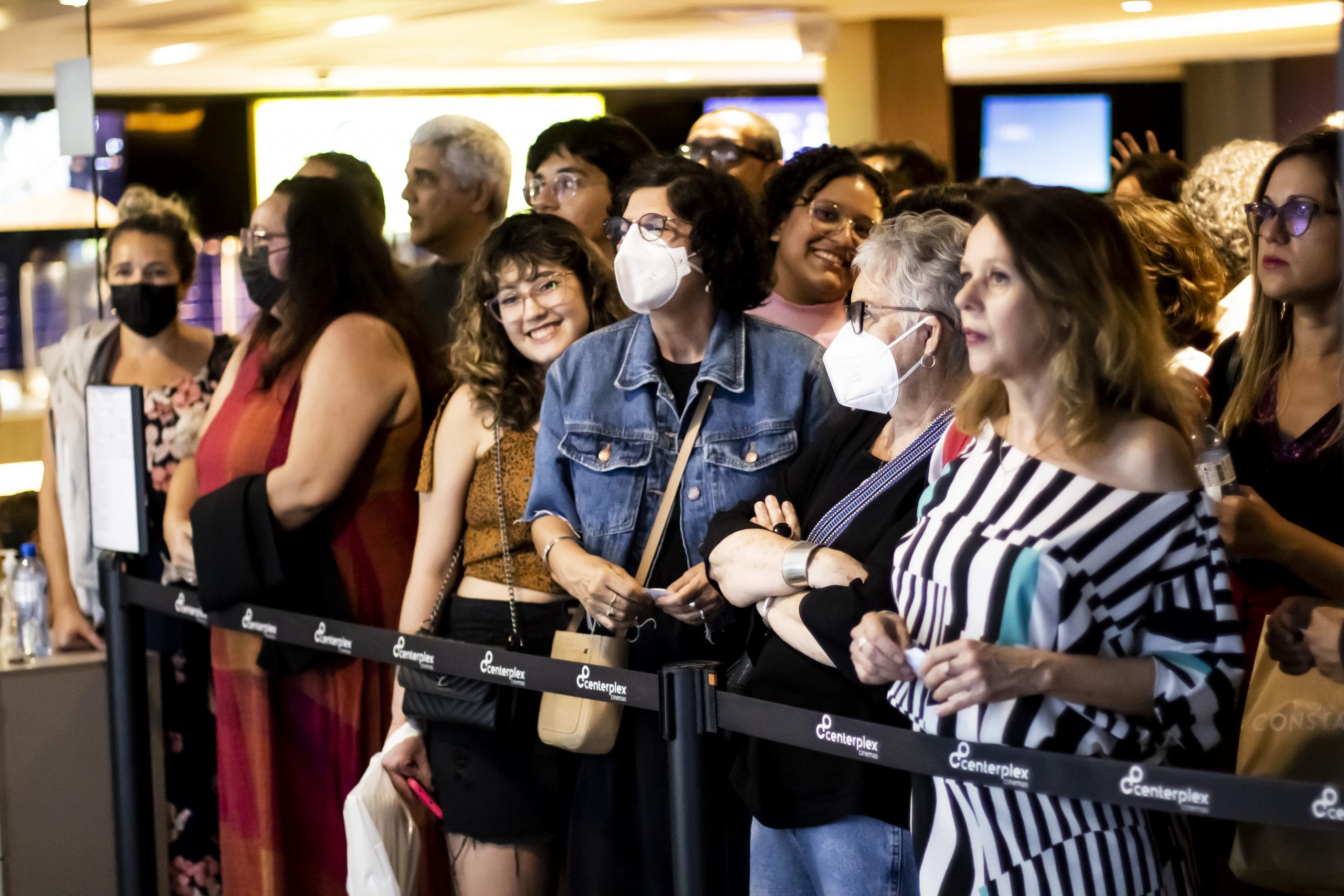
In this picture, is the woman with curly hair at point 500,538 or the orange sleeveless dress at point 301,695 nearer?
the woman with curly hair at point 500,538

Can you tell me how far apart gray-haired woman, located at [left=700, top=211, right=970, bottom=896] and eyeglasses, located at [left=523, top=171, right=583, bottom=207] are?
144 cm

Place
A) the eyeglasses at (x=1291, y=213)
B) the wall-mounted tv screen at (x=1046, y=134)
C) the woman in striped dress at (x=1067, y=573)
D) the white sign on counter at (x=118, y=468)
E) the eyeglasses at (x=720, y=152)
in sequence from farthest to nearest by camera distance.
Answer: the wall-mounted tv screen at (x=1046, y=134) → the eyeglasses at (x=720, y=152) → the white sign on counter at (x=118, y=468) → the eyeglasses at (x=1291, y=213) → the woman in striped dress at (x=1067, y=573)

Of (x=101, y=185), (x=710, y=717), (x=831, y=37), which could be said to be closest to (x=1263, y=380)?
(x=710, y=717)

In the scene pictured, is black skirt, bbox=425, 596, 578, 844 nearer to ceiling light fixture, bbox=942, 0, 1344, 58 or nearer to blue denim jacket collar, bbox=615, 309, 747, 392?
blue denim jacket collar, bbox=615, 309, 747, 392

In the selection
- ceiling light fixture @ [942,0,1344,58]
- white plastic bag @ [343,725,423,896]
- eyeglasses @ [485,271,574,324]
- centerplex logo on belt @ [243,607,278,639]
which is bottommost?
white plastic bag @ [343,725,423,896]

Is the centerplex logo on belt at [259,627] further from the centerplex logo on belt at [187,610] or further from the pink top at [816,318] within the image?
the pink top at [816,318]

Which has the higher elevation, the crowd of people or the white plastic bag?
the crowd of people

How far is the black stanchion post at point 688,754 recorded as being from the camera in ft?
7.66

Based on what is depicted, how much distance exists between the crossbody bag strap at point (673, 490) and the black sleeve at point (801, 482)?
0.61 feet

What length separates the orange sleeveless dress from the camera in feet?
11.4

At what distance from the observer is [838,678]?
89.9 inches

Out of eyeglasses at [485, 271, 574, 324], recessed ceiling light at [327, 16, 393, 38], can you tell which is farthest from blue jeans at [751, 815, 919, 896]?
recessed ceiling light at [327, 16, 393, 38]

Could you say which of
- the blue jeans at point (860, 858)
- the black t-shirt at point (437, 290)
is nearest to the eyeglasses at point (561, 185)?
the black t-shirt at point (437, 290)

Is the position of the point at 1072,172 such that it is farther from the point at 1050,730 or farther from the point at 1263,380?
the point at 1050,730
